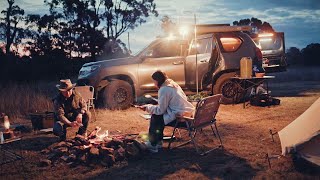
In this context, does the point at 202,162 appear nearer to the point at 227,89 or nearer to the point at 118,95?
the point at 118,95

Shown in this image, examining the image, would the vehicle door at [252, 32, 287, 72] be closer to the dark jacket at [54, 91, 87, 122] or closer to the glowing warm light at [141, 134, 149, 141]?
the glowing warm light at [141, 134, 149, 141]

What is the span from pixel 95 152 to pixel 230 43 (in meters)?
6.36

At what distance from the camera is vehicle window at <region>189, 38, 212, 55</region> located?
1052 cm

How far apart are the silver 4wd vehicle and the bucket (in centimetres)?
53

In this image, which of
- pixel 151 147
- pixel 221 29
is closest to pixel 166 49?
pixel 221 29

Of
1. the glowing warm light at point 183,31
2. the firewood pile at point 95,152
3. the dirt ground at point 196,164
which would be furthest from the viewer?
the glowing warm light at point 183,31

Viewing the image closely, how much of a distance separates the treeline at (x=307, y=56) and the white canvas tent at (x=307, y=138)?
30033 millimetres

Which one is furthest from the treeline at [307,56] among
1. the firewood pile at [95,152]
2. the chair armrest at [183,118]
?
the firewood pile at [95,152]

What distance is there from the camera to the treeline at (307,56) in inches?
1309

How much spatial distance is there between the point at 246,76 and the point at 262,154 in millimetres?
4559

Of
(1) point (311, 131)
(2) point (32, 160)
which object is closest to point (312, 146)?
(1) point (311, 131)

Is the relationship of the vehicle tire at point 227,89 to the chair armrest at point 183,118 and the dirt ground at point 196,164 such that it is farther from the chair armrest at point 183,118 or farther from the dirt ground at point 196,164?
the chair armrest at point 183,118

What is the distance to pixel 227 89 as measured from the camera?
34.8 feet

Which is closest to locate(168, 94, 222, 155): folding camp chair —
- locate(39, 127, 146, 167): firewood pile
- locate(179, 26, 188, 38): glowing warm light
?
locate(39, 127, 146, 167): firewood pile
